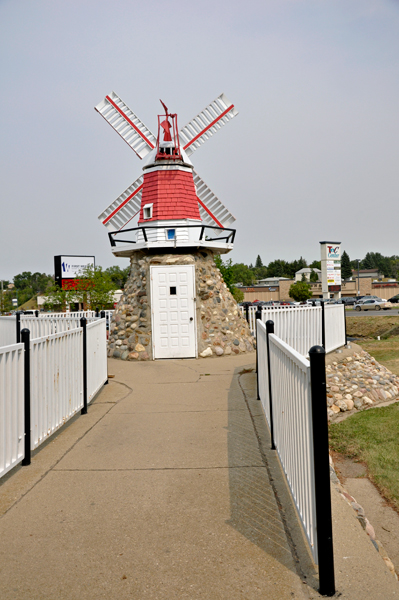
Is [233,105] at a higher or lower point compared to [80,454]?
higher

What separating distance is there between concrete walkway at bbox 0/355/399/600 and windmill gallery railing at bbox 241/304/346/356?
4255mm

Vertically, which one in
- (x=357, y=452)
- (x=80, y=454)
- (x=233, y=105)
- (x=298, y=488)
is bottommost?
(x=357, y=452)

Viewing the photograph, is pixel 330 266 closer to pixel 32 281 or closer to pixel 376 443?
pixel 376 443

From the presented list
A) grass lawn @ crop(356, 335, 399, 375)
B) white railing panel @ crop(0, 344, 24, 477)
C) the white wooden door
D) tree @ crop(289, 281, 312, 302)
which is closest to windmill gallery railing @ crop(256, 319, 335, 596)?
white railing panel @ crop(0, 344, 24, 477)

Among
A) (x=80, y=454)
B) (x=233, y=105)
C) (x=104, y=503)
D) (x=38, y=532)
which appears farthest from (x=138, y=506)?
(x=233, y=105)

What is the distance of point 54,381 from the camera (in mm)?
5934

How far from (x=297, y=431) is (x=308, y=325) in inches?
340

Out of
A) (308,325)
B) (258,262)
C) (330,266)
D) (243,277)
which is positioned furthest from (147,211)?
(258,262)

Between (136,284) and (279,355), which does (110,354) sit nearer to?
(136,284)

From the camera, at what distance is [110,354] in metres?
14.9

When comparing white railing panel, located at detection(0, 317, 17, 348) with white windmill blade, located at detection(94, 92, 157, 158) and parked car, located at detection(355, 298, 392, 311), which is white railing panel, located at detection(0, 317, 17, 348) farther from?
parked car, located at detection(355, 298, 392, 311)

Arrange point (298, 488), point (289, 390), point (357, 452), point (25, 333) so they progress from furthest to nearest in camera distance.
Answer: point (357, 452)
point (25, 333)
point (289, 390)
point (298, 488)

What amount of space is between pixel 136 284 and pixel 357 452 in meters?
9.07

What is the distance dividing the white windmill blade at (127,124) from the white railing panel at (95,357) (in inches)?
496
